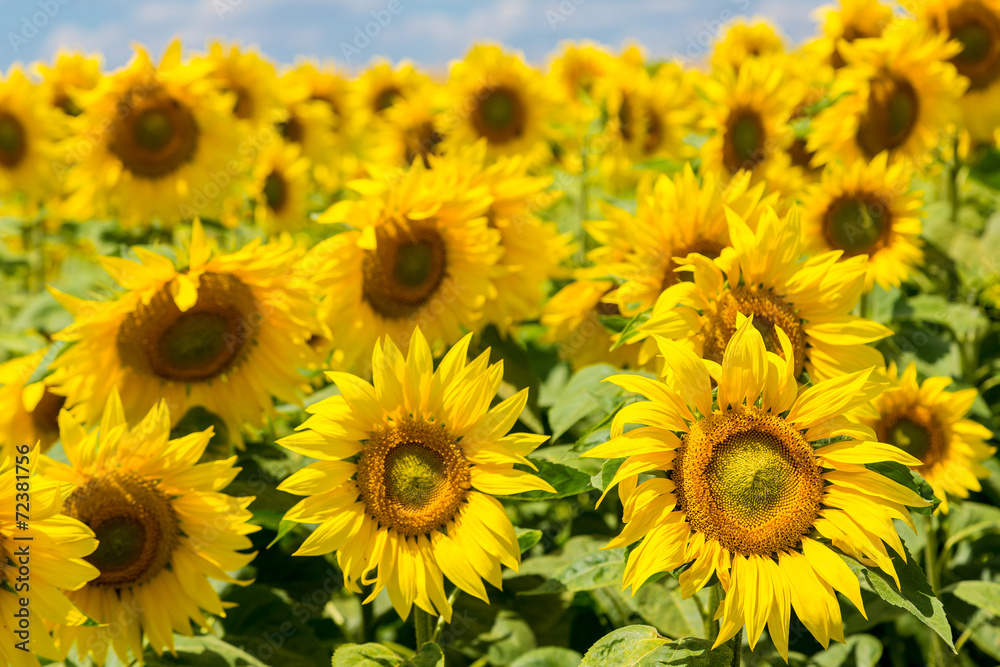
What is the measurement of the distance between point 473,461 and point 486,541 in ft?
0.59

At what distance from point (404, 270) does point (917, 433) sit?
68.3 inches

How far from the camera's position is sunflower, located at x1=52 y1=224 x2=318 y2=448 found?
8.21 feet

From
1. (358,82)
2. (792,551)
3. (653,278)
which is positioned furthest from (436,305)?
(358,82)

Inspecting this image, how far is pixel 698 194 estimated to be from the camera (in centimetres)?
235

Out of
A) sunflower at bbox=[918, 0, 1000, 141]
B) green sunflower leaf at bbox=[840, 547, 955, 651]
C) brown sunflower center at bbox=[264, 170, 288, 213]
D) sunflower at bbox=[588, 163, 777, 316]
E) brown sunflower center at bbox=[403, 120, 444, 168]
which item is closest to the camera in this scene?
green sunflower leaf at bbox=[840, 547, 955, 651]

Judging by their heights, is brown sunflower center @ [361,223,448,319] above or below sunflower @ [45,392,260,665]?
above

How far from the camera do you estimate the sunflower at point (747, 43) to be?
6219 millimetres

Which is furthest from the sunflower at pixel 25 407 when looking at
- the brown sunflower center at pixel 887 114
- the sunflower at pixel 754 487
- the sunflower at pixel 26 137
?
the brown sunflower center at pixel 887 114

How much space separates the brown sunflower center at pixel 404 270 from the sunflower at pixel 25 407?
104 cm

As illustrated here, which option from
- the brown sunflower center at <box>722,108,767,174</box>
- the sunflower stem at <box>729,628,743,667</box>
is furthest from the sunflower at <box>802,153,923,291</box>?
the sunflower stem at <box>729,628,743,667</box>

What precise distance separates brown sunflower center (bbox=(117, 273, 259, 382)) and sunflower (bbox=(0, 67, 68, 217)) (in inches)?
104

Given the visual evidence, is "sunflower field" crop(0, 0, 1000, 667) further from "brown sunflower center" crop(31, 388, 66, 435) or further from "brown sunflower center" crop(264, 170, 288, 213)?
"brown sunflower center" crop(264, 170, 288, 213)

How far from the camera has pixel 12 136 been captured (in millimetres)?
4758

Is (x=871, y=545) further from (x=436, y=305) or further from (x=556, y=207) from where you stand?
(x=556, y=207)
